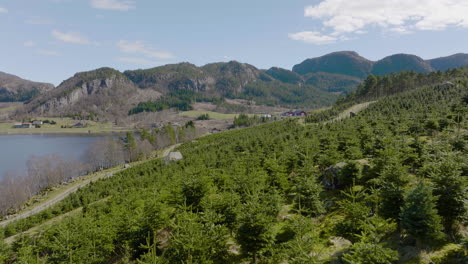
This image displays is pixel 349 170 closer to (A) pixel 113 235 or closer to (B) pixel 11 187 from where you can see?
(A) pixel 113 235

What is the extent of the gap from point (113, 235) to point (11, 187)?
69.5 m

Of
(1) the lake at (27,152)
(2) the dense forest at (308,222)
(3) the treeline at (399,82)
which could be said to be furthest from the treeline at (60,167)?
(3) the treeline at (399,82)

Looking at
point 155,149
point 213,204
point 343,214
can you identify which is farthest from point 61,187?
point 343,214

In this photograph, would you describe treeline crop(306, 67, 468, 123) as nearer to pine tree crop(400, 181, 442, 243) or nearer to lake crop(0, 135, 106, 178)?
pine tree crop(400, 181, 442, 243)

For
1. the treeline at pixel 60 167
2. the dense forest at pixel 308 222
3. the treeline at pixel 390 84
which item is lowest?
the treeline at pixel 60 167

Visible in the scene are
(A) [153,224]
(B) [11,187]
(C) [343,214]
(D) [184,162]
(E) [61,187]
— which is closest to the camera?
(A) [153,224]

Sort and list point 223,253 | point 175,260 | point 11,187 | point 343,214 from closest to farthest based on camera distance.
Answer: point 175,260 < point 223,253 < point 343,214 < point 11,187

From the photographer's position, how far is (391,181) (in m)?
16.5

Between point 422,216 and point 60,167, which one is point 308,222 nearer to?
point 422,216

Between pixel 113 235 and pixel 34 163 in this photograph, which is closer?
pixel 113 235

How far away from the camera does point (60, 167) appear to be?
8500cm

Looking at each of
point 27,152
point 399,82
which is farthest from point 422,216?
point 27,152

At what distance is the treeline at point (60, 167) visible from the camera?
66.2 meters

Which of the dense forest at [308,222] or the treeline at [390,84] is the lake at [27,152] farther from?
the treeline at [390,84]
